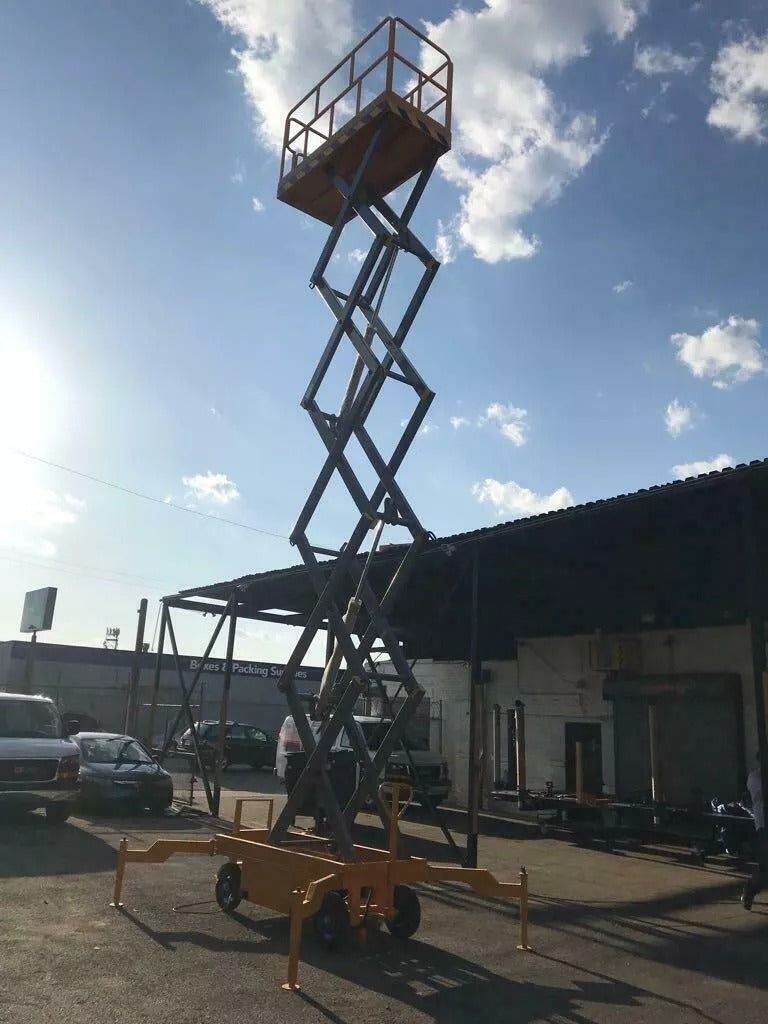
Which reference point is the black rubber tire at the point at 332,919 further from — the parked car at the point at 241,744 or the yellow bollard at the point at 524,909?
the parked car at the point at 241,744

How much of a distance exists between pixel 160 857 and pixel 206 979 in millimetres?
2226

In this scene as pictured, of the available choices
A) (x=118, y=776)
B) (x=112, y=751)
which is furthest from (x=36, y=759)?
(x=112, y=751)

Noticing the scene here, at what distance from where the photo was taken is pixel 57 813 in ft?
42.8

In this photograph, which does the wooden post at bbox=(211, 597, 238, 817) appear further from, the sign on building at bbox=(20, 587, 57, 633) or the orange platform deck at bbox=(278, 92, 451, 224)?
the sign on building at bbox=(20, 587, 57, 633)

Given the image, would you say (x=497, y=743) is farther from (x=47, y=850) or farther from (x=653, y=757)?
(x=47, y=850)

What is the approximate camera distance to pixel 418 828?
1526cm

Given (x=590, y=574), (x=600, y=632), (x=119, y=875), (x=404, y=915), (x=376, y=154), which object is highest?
(x=376, y=154)

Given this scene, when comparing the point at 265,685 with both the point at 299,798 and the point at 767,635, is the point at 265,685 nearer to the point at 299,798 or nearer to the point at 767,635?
the point at 767,635

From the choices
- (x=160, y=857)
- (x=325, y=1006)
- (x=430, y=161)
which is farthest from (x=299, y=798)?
(x=430, y=161)

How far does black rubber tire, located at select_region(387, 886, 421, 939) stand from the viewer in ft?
22.7

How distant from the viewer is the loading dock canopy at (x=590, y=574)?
1029cm

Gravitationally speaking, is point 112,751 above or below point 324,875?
above

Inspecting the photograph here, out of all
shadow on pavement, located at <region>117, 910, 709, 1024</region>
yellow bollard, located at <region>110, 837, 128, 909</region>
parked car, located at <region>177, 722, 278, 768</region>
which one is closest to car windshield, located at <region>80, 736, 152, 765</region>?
yellow bollard, located at <region>110, 837, 128, 909</region>

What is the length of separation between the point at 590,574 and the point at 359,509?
791 centimetres
